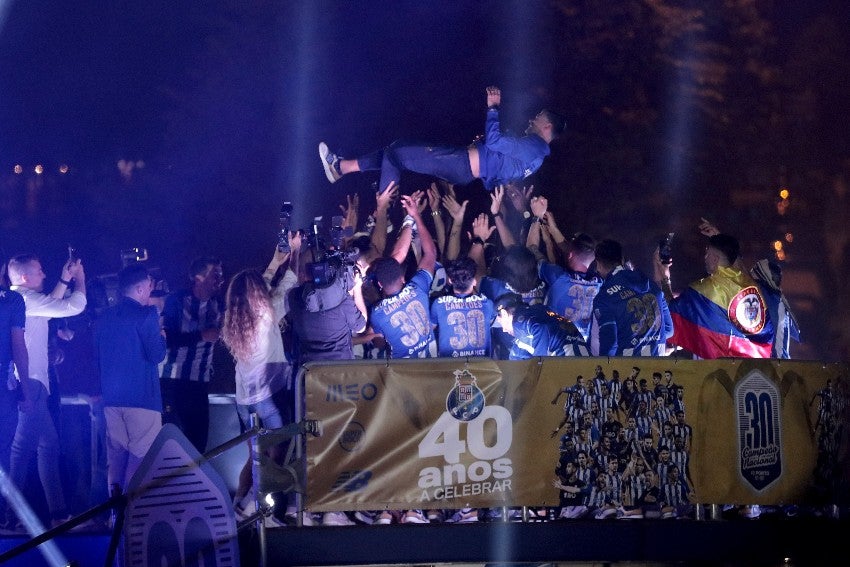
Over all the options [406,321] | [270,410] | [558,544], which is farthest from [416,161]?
[558,544]

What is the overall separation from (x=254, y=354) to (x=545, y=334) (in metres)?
2.13

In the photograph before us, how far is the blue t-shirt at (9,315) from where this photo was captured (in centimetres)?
713

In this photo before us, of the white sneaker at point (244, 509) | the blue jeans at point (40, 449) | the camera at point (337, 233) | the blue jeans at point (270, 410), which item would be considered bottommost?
the white sneaker at point (244, 509)

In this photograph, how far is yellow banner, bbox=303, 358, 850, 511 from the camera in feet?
20.5

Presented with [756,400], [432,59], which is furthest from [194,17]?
[756,400]

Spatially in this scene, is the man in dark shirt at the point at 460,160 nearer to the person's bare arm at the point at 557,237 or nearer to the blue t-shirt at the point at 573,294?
the person's bare arm at the point at 557,237

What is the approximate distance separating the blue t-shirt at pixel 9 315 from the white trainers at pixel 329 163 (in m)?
3.44

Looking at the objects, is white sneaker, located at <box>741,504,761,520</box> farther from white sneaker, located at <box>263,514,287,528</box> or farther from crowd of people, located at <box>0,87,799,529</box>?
white sneaker, located at <box>263,514,287,528</box>

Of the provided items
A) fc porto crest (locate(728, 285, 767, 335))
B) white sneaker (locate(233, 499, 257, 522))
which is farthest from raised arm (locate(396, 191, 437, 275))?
fc porto crest (locate(728, 285, 767, 335))

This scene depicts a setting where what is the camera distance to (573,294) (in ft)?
26.0

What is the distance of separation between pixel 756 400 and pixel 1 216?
7.86 meters

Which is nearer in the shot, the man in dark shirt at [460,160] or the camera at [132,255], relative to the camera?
the camera at [132,255]

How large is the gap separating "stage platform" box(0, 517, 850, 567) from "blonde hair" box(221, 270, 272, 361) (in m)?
1.34

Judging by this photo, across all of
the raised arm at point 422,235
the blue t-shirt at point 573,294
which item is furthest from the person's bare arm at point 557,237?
the raised arm at point 422,235
